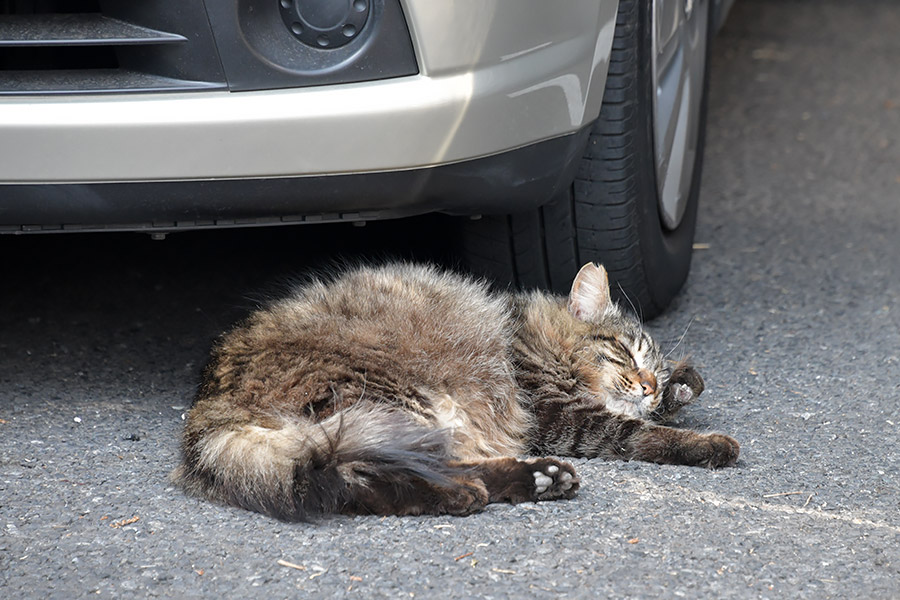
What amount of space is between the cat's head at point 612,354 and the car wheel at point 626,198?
140 millimetres

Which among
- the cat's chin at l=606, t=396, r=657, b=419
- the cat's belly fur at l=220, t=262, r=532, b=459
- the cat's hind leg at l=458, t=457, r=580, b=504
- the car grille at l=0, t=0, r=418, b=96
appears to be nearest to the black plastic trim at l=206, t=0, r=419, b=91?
the car grille at l=0, t=0, r=418, b=96

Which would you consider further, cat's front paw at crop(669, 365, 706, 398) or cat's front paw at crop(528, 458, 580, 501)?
cat's front paw at crop(669, 365, 706, 398)

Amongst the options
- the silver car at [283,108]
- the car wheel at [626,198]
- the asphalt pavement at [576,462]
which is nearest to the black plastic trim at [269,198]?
the silver car at [283,108]

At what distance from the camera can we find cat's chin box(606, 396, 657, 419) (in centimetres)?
300

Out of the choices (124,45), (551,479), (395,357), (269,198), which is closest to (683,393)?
(551,479)

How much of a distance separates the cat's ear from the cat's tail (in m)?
0.87

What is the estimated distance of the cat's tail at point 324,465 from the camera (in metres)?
2.20

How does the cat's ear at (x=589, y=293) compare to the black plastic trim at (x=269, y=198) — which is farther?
the cat's ear at (x=589, y=293)

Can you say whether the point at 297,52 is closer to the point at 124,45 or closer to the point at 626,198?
the point at 124,45

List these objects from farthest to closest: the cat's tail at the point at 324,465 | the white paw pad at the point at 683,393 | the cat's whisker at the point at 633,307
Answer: the cat's whisker at the point at 633,307
the white paw pad at the point at 683,393
the cat's tail at the point at 324,465

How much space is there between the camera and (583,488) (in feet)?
7.99

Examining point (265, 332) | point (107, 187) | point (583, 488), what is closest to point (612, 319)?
point (583, 488)

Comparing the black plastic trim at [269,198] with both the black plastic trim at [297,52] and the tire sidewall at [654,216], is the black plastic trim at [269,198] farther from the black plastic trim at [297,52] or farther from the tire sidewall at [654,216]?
the tire sidewall at [654,216]

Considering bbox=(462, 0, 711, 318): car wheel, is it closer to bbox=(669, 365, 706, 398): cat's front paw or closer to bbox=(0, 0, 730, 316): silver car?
bbox=(0, 0, 730, 316): silver car
